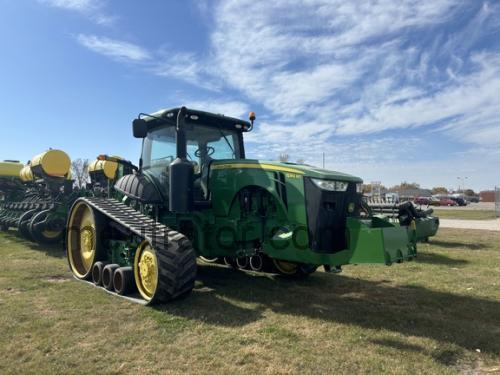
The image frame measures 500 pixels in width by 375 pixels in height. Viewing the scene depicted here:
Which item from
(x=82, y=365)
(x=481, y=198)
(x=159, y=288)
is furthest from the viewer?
(x=481, y=198)

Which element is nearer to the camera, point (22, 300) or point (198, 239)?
point (22, 300)

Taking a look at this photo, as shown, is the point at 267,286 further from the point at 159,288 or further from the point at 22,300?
the point at 22,300

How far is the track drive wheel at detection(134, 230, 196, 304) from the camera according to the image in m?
5.32

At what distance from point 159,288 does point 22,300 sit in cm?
203

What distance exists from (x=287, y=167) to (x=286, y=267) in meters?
2.46

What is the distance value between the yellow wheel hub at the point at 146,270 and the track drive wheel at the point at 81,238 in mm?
1505

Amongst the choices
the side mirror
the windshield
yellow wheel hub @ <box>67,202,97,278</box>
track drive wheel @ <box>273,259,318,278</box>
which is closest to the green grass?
track drive wheel @ <box>273,259,318,278</box>

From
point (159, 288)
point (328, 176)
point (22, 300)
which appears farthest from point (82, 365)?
point (328, 176)

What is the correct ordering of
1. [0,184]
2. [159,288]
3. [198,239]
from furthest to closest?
[0,184]
[198,239]
[159,288]

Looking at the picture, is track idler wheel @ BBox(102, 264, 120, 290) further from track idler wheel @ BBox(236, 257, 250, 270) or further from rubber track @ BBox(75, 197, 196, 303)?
track idler wheel @ BBox(236, 257, 250, 270)

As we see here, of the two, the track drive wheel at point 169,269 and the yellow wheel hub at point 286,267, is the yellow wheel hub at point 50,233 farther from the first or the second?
the yellow wheel hub at point 286,267

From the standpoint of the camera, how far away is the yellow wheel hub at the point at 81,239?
24.5 ft

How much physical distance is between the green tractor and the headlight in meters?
0.01

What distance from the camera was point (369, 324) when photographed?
4.89 metres
